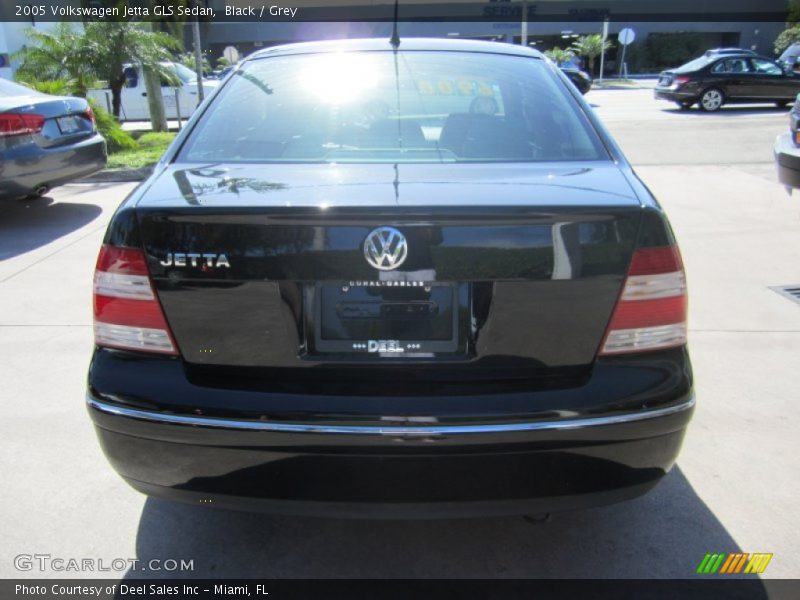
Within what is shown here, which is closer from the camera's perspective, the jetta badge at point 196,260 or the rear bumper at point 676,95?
the jetta badge at point 196,260

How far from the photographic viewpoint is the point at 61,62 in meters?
12.8

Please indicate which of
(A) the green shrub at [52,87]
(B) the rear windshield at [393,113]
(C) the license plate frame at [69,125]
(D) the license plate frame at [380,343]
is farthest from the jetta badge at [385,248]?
(A) the green shrub at [52,87]

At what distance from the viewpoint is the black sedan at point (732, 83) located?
18297 mm

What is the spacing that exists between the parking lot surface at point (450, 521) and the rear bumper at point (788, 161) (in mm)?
1254

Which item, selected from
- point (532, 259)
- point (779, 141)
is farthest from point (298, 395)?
point (779, 141)

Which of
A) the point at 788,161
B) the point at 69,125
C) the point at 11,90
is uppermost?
the point at 11,90

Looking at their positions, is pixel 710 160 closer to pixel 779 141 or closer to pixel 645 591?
pixel 779 141

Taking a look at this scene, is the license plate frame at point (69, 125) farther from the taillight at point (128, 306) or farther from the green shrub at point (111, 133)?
the taillight at point (128, 306)

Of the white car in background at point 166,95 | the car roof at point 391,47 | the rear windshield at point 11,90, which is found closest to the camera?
the car roof at point 391,47

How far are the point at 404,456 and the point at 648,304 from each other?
2.69ft

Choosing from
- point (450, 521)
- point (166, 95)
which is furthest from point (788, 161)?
point (166, 95)

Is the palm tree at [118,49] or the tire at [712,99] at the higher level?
the palm tree at [118,49]

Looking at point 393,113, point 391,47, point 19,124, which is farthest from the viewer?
point 19,124
